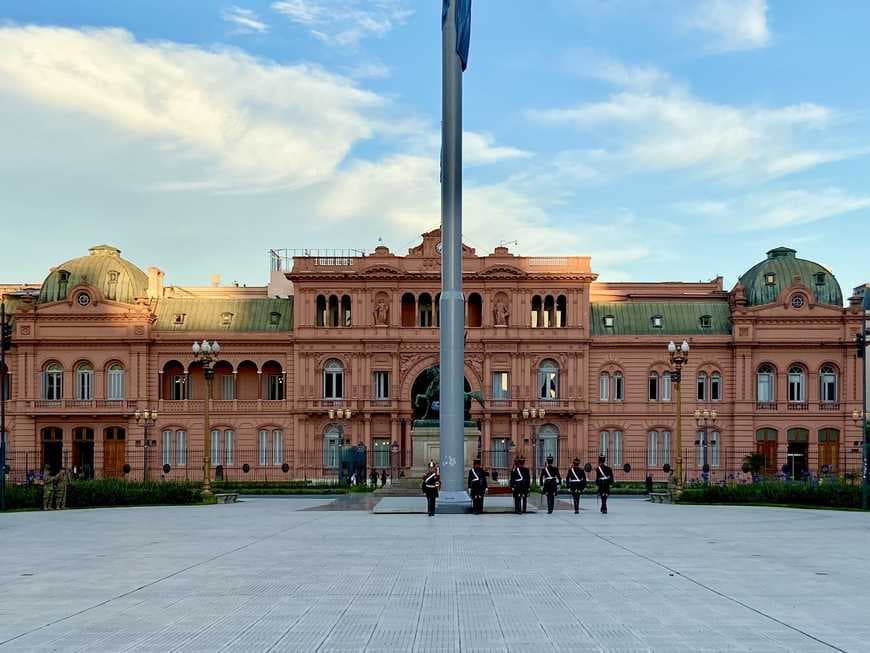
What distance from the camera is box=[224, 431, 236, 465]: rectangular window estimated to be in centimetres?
9144

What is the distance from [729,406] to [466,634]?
80356mm

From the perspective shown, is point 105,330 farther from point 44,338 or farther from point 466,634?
point 466,634

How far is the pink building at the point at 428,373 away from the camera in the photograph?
91125mm

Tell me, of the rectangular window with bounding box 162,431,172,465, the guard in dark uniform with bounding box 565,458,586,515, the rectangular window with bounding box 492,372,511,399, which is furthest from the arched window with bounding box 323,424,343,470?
the guard in dark uniform with bounding box 565,458,586,515

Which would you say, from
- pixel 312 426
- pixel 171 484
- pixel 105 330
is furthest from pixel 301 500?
pixel 105 330

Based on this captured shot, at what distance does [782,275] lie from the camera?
305 feet

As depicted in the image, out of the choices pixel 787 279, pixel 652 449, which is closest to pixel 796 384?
pixel 787 279

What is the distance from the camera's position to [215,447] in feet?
303

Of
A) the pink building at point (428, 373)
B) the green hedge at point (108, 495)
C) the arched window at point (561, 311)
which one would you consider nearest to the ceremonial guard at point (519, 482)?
the green hedge at point (108, 495)

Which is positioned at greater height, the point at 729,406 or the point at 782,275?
the point at 782,275

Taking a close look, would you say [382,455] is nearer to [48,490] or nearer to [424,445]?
[424,445]

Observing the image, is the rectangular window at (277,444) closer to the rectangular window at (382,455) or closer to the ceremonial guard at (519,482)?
the rectangular window at (382,455)

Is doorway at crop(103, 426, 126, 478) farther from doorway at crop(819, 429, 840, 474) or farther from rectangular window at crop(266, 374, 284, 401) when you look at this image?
doorway at crop(819, 429, 840, 474)

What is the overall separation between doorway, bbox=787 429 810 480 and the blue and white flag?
189 feet
